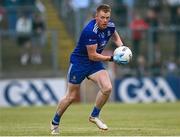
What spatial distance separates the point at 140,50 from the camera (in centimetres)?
2903

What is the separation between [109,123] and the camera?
56.9ft

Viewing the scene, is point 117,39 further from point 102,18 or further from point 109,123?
point 109,123

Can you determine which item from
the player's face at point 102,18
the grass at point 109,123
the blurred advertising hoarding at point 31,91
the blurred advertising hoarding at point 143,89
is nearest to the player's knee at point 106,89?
the grass at point 109,123

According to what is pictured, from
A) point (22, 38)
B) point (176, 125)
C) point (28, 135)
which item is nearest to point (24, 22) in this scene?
point (22, 38)

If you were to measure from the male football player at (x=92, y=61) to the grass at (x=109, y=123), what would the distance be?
0.58 meters

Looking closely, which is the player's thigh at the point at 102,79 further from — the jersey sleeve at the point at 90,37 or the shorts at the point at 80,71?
the jersey sleeve at the point at 90,37

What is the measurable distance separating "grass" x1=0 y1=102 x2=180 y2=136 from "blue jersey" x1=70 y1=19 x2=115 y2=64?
1445 millimetres

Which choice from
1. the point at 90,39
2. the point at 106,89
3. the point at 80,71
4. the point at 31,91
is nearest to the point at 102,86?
the point at 106,89

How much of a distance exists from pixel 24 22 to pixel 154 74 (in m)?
5.57

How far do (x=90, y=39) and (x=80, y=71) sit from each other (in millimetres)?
688

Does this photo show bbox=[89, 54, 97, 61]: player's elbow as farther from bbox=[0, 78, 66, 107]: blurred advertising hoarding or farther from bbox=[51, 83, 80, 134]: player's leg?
bbox=[0, 78, 66, 107]: blurred advertising hoarding

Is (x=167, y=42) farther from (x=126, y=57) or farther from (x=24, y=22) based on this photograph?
(x=126, y=57)

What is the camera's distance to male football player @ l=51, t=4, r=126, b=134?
14031 mm

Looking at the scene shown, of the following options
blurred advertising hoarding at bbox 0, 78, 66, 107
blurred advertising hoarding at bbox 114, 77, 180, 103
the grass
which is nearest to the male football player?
the grass
